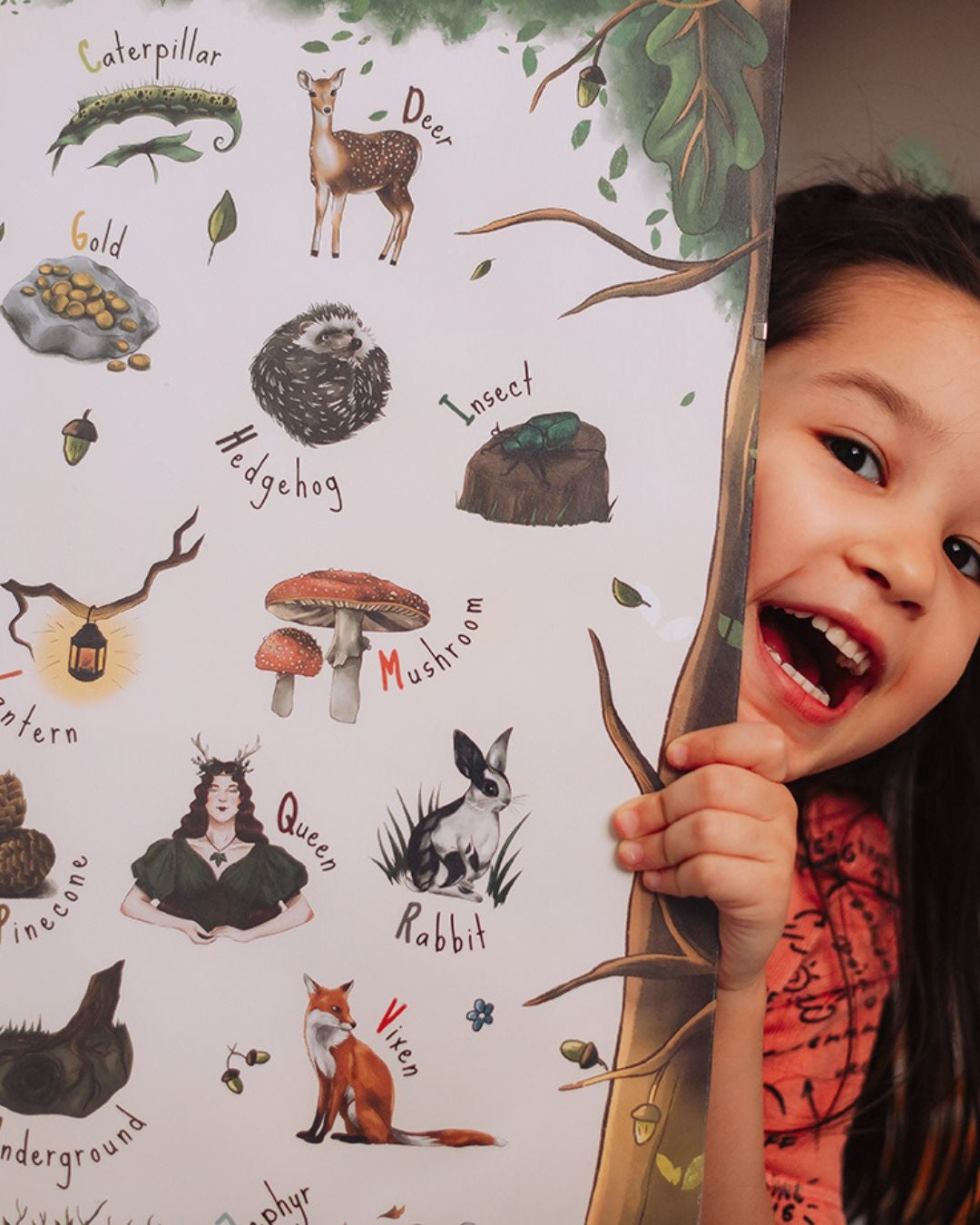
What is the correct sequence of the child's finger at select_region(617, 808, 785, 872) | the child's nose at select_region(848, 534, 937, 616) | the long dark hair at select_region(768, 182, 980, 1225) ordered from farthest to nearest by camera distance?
the long dark hair at select_region(768, 182, 980, 1225) → the child's nose at select_region(848, 534, 937, 616) → the child's finger at select_region(617, 808, 785, 872)

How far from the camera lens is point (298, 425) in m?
0.57

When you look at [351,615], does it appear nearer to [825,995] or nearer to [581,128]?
[581,128]

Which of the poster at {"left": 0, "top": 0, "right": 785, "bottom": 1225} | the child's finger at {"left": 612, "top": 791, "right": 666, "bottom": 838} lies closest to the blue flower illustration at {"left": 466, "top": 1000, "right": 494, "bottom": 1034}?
the poster at {"left": 0, "top": 0, "right": 785, "bottom": 1225}

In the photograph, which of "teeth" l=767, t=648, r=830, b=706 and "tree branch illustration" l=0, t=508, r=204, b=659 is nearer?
"tree branch illustration" l=0, t=508, r=204, b=659

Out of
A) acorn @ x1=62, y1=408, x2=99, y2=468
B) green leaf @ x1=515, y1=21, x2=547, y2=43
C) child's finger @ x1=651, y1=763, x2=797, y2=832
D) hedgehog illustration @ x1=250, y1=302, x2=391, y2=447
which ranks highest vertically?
green leaf @ x1=515, y1=21, x2=547, y2=43

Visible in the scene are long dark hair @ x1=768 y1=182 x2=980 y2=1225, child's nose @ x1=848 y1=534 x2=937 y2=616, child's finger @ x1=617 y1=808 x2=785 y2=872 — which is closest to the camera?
child's finger @ x1=617 y1=808 x2=785 y2=872

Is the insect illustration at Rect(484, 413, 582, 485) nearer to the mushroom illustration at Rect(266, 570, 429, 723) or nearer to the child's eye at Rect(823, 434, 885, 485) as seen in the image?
the mushroom illustration at Rect(266, 570, 429, 723)

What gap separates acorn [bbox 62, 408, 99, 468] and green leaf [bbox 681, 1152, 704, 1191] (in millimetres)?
445

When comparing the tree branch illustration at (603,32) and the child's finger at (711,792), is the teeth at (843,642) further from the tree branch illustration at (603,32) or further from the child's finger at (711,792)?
the tree branch illustration at (603,32)

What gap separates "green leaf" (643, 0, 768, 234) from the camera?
1.84ft

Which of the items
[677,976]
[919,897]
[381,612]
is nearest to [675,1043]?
[677,976]

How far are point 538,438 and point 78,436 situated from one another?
0.23 meters

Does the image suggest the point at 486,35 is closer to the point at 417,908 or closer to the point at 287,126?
the point at 287,126

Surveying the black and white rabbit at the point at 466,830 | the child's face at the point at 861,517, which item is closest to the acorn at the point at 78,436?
the black and white rabbit at the point at 466,830
